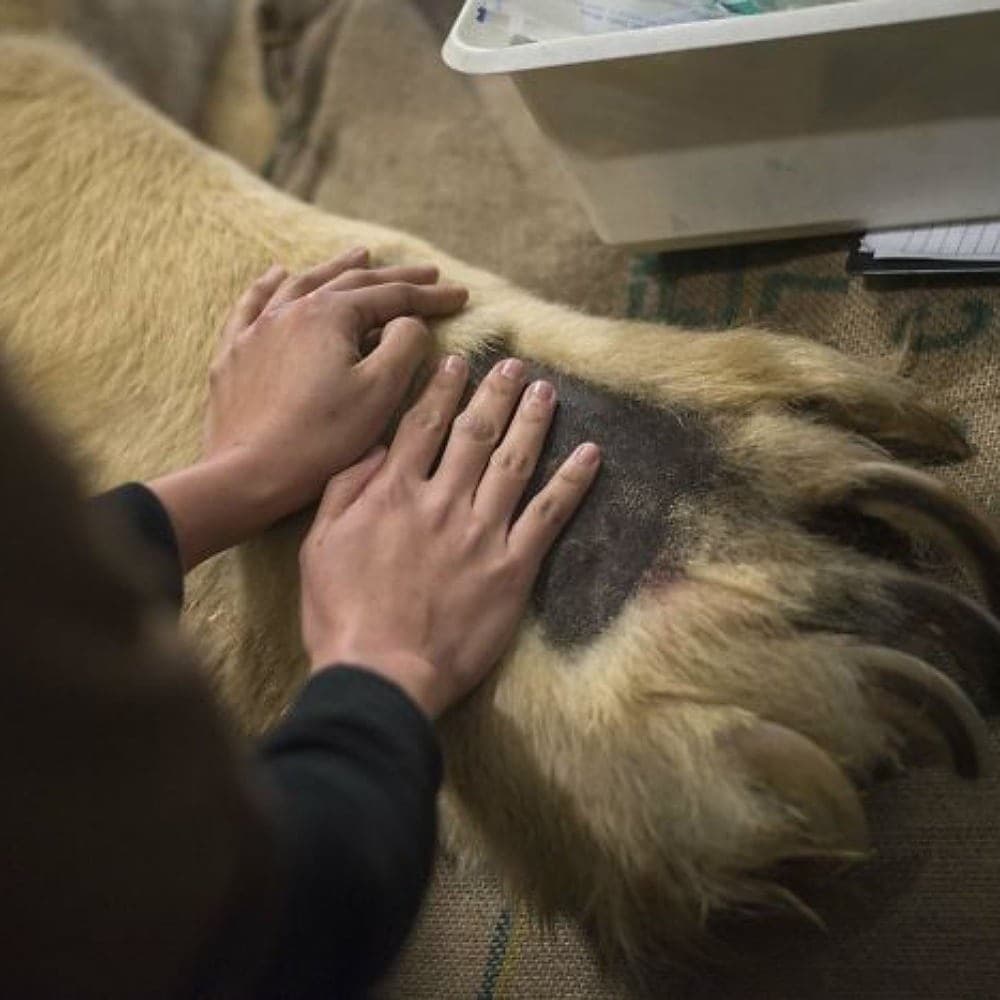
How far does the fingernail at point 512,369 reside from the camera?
800 mm

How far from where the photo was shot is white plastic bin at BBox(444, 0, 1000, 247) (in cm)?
89

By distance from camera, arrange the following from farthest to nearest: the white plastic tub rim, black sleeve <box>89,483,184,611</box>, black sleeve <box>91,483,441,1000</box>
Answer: the white plastic tub rim < black sleeve <box>89,483,184,611</box> < black sleeve <box>91,483,441,1000</box>

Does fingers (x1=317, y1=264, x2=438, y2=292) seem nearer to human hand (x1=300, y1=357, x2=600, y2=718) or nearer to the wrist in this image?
human hand (x1=300, y1=357, x2=600, y2=718)

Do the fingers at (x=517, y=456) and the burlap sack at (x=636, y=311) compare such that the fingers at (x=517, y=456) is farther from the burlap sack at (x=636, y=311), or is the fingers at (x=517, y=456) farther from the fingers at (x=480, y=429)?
the burlap sack at (x=636, y=311)

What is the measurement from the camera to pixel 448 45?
1.01m

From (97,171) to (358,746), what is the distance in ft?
1.92

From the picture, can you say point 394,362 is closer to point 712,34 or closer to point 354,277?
point 354,277

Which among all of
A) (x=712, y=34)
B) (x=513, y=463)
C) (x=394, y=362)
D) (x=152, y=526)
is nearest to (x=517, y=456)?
(x=513, y=463)

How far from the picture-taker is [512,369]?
0.80 metres

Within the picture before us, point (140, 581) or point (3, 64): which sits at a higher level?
point (140, 581)

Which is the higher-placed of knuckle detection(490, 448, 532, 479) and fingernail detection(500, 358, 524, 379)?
fingernail detection(500, 358, 524, 379)

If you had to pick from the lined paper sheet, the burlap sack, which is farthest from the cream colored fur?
the lined paper sheet

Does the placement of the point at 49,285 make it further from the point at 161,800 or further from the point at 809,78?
the point at 161,800

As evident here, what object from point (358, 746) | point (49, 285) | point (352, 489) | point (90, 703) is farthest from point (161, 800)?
point (49, 285)
